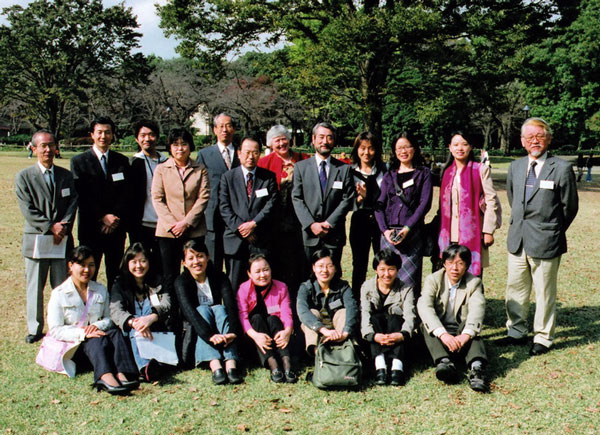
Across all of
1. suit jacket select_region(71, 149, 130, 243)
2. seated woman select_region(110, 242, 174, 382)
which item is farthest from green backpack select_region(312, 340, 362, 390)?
suit jacket select_region(71, 149, 130, 243)

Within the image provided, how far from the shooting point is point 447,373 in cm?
402

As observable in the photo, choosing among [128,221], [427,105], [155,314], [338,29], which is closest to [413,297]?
[155,314]

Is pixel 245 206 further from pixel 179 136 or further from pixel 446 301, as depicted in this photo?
pixel 446 301

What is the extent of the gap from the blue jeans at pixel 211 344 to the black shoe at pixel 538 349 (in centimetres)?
254

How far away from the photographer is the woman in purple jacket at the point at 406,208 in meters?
4.88

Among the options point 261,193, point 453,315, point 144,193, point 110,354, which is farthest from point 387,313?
point 144,193

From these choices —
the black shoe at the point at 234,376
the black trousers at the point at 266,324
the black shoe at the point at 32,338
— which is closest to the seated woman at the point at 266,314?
the black trousers at the point at 266,324

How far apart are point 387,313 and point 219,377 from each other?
1493 millimetres

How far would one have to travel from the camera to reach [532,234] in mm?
4625

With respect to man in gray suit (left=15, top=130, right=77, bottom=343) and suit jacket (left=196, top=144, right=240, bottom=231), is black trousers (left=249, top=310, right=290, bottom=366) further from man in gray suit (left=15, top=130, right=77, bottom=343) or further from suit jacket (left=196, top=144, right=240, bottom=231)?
man in gray suit (left=15, top=130, right=77, bottom=343)

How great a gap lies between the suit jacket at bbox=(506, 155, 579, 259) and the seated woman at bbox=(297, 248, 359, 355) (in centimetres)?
162

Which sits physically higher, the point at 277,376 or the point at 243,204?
the point at 243,204

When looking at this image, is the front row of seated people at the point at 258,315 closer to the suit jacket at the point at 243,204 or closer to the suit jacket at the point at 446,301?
the suit jacket at the point at 446,301

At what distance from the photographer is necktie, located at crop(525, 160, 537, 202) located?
15.3 ft
